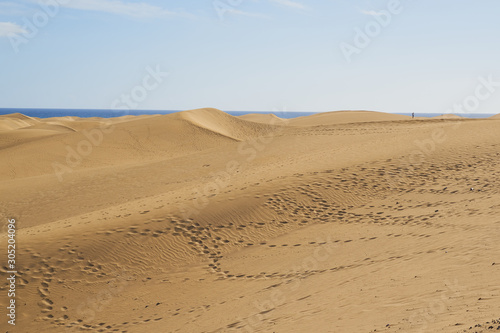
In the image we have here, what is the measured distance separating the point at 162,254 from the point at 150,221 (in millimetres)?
1599

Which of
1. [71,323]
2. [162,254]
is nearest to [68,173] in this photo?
[162,254]

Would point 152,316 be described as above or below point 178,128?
below

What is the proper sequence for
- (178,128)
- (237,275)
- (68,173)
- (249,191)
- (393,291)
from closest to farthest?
(393,291) → (237,275) → (249,191) → (68,173) → (178,128)

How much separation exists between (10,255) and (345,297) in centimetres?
908

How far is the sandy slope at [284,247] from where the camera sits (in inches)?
315

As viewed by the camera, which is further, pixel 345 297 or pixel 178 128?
pixel 178 128

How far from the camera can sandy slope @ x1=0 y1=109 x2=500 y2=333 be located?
315 inches

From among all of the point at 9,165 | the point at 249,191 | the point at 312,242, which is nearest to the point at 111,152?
the point at 9,165

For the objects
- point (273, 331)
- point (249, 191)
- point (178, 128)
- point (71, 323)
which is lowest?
point (71, 323)

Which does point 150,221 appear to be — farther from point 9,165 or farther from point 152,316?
point 9,165

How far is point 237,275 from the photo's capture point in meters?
11.4

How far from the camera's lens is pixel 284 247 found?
12625 millimetres

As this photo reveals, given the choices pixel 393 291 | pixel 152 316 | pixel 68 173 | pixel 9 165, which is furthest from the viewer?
pixel 9 165

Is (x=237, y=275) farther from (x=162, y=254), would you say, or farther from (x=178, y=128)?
(x=178, y=128)
